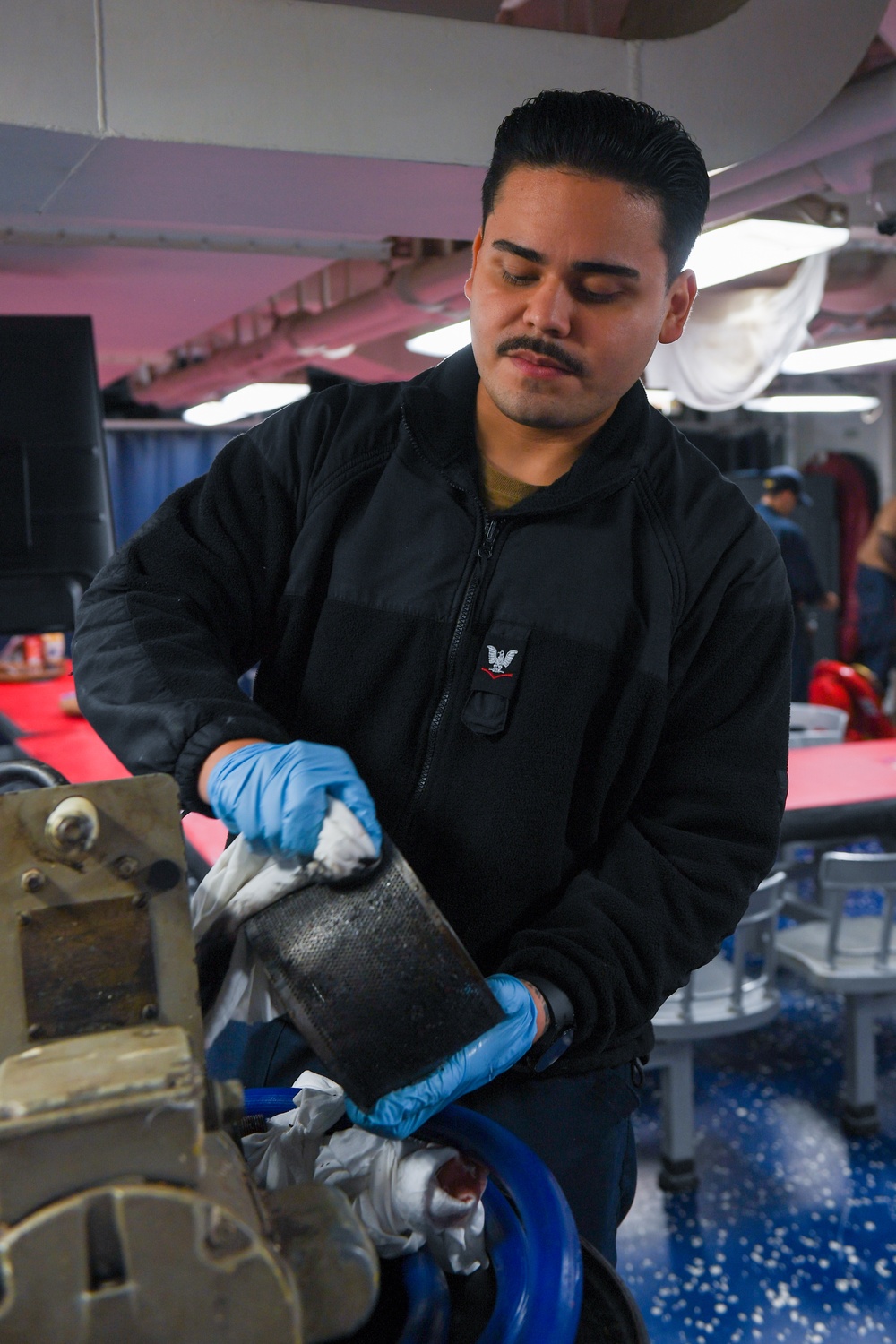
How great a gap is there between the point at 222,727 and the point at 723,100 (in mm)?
1782

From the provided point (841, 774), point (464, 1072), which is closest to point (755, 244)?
point (841, 774)

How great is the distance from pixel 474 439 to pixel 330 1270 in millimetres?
866

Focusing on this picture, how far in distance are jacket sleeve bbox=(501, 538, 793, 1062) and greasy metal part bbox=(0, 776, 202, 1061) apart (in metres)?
0.45

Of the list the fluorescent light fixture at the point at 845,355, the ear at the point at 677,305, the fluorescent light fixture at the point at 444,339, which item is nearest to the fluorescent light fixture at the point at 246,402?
the fluorescent light fixture at the point at 444,339

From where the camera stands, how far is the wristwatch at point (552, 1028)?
3.51 ft

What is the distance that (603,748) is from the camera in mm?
1195

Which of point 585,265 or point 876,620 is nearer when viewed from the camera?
point 585,265

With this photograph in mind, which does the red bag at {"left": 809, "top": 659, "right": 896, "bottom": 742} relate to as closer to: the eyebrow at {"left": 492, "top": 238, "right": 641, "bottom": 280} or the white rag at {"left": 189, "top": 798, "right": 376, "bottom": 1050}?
the eyebrow at {"left": 492, "top": 238, "right": 641, "bottom": 280}

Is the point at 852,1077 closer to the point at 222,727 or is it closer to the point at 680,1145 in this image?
the point at 680,1145

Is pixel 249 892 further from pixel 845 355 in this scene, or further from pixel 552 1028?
pixel 845 355

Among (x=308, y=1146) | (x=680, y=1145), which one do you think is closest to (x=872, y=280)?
(x=680, y=1145)

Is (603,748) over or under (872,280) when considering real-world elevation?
under

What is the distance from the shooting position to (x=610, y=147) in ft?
3.68

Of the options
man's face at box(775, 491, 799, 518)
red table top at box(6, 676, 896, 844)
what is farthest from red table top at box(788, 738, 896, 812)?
man's face at box(775, 491, 799, 518)
